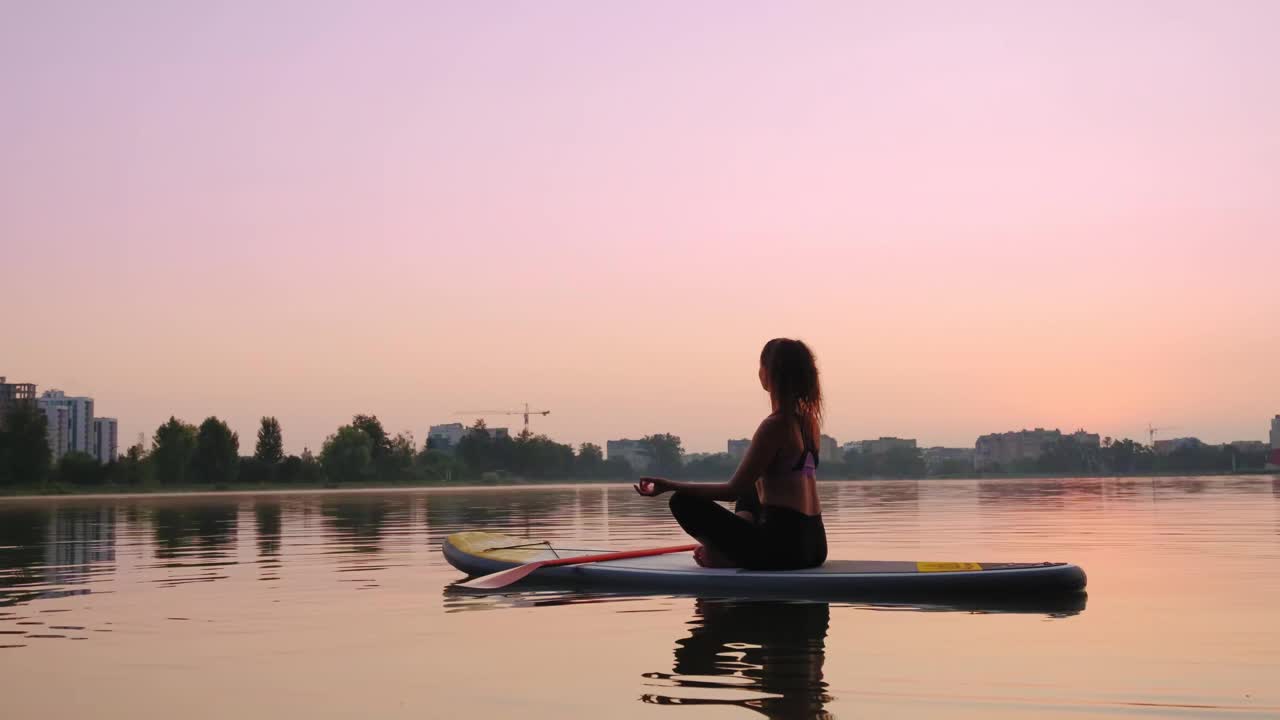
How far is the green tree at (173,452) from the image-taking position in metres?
117

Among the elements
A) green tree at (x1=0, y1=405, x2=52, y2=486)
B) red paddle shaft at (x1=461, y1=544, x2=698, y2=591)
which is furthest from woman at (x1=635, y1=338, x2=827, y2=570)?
green tree at (x1=0, y1=405, x2=52, y2=486)

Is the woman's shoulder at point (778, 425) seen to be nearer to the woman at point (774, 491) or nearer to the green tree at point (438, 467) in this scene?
the woman at point (774, 491)

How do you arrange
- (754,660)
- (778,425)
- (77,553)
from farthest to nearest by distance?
(77,553), (778,425), (754,660)

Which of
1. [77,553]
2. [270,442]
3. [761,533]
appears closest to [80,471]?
[270,442]

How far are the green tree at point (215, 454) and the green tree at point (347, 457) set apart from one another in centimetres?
1639

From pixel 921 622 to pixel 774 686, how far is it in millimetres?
2928

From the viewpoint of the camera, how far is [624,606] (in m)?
10.1

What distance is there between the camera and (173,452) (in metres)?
118

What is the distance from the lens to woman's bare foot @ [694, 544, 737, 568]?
10516 millimetres

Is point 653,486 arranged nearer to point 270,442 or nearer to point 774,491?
point 774,491

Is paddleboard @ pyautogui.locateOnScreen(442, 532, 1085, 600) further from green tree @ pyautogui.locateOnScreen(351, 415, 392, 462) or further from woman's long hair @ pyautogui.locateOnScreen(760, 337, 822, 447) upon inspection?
green tree @ pyautogui.locateOnScreen(351, 415, 392, 462)

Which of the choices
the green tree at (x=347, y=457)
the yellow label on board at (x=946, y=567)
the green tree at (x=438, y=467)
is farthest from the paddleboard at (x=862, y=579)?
the green tree at (x=438, y=467)

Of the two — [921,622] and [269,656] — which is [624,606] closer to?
[921,622]

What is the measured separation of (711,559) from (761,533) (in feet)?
2.19
